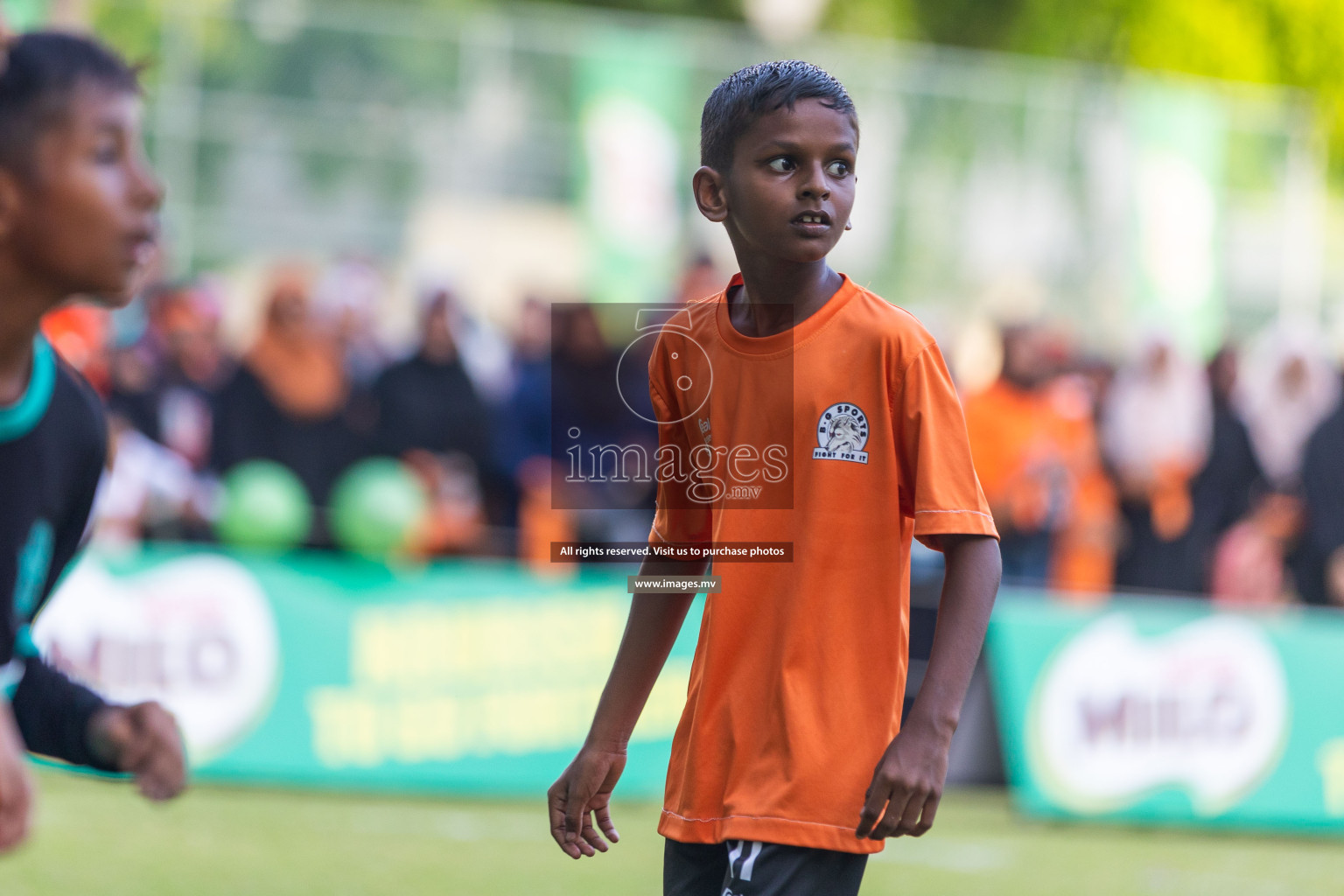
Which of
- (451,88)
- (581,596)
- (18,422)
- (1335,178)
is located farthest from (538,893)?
(1335,178)

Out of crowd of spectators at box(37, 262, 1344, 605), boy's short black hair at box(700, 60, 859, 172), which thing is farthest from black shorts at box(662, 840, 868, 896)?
crowd of spectators at box(37, 262, 1344, 605)

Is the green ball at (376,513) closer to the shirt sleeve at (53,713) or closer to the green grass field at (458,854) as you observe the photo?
the green grass field at (458,854)

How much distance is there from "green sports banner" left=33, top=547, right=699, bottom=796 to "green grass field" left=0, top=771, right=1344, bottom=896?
212 mm

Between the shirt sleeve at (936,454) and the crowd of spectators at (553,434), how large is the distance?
4.20 meters

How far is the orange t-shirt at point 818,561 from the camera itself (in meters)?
2.93

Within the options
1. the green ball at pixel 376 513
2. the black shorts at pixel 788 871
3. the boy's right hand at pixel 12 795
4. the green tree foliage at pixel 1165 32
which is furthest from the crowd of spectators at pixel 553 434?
the green tree foliage at pixel 1165 32

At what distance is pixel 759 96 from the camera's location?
301 cm

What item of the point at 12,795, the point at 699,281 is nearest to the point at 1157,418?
the point at 699,281

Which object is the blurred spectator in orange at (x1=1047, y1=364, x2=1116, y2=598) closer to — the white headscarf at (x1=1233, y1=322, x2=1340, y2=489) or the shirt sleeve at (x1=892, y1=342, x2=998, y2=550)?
the white headscarf at (x1=1233, y1=322, x2=1340, y2=489)

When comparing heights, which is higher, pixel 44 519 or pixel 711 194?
pixel 711 194

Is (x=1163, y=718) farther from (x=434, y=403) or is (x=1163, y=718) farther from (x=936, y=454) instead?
(x=936, y=454)

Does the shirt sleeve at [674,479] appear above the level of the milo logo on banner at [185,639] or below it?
above

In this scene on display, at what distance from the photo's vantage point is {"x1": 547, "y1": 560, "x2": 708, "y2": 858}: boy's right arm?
3.28 m

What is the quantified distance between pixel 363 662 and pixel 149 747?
638 centimetres
